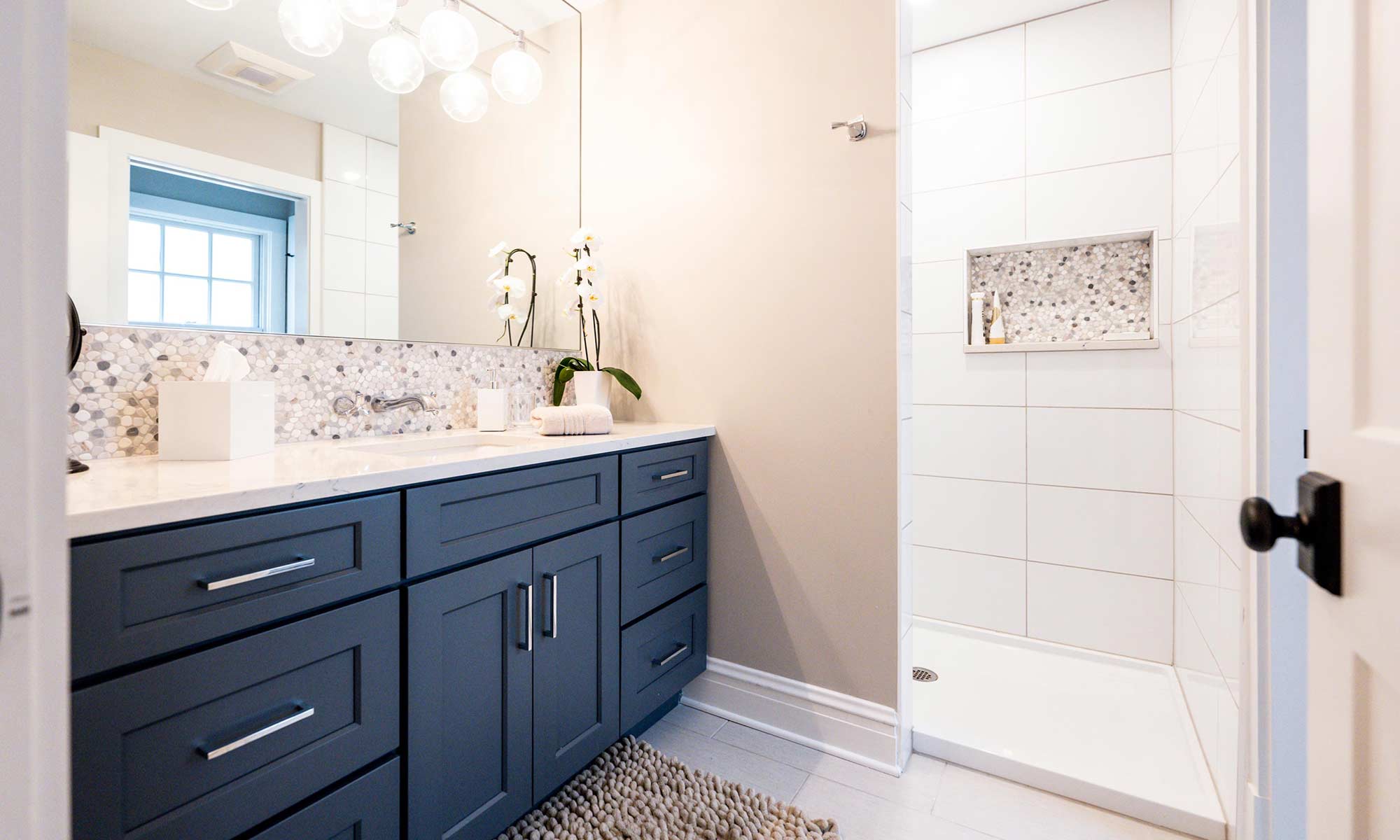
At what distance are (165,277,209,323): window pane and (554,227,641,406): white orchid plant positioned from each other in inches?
38.0

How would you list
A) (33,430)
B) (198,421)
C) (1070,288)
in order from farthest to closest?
(1070,288)
(198,421)
(33,430)

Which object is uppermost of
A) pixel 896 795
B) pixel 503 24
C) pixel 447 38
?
pixel 503 24

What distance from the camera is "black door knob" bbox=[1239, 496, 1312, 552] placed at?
53 cm

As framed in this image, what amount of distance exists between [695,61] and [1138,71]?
1582mm

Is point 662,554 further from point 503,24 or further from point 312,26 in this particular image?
point 503,24

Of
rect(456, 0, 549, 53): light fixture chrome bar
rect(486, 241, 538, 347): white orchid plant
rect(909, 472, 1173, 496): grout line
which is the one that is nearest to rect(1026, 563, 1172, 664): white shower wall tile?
rect(909, 472, 1173, 496): grout line

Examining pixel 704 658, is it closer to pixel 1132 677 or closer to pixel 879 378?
pixel 879 378

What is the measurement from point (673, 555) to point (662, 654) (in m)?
0.28

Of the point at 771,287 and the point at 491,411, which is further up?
the point at 771,287

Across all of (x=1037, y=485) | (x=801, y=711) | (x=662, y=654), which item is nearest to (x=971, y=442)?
(x=1037, y=485)

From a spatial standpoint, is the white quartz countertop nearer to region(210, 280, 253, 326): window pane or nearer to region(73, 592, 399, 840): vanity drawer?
region(73, 592, 399, 840): vanity drawer

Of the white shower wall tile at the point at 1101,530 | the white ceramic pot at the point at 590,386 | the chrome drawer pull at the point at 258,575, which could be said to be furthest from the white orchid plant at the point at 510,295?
the white shower wall tile at the point at 1101,530

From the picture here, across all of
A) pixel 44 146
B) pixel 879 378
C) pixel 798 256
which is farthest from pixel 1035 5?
pixel 44 146

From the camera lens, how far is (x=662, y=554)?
1792 mm
